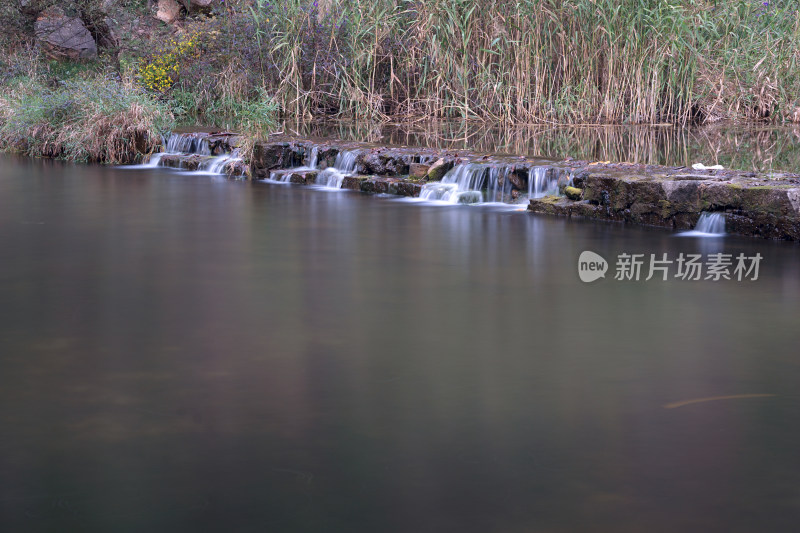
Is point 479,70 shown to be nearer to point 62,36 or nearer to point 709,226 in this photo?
point 709,226

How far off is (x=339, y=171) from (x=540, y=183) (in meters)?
2.72

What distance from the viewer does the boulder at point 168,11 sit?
2272 centimetres

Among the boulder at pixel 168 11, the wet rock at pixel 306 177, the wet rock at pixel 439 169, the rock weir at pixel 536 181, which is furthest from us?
the boulder at pixel 168 11

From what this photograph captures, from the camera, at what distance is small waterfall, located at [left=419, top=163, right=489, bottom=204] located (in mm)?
9930

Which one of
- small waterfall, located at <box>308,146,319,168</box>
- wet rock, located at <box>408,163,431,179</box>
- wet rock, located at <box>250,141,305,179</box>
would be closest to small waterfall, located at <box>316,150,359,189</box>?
small waterfall, located at <box>308,146,319,168</box>

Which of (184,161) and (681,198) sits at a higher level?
(184,161)

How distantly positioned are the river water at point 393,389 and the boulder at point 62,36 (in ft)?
47.0

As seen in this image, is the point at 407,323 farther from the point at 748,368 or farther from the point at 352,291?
the point at 748,368

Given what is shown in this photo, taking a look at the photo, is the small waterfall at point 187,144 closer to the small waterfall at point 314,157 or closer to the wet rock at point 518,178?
the small waterfall at point 314,157

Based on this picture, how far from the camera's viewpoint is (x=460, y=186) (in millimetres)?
10133

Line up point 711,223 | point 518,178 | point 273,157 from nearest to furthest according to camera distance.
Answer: point 711,223
point 518,178
point 273,157

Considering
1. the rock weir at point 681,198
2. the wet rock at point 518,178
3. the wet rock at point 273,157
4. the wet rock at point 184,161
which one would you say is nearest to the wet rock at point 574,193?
the rock weir at point 681,198

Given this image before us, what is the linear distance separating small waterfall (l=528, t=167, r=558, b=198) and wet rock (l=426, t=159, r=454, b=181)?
981 millimetres

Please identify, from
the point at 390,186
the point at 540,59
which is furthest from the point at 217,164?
the point at 540,59
